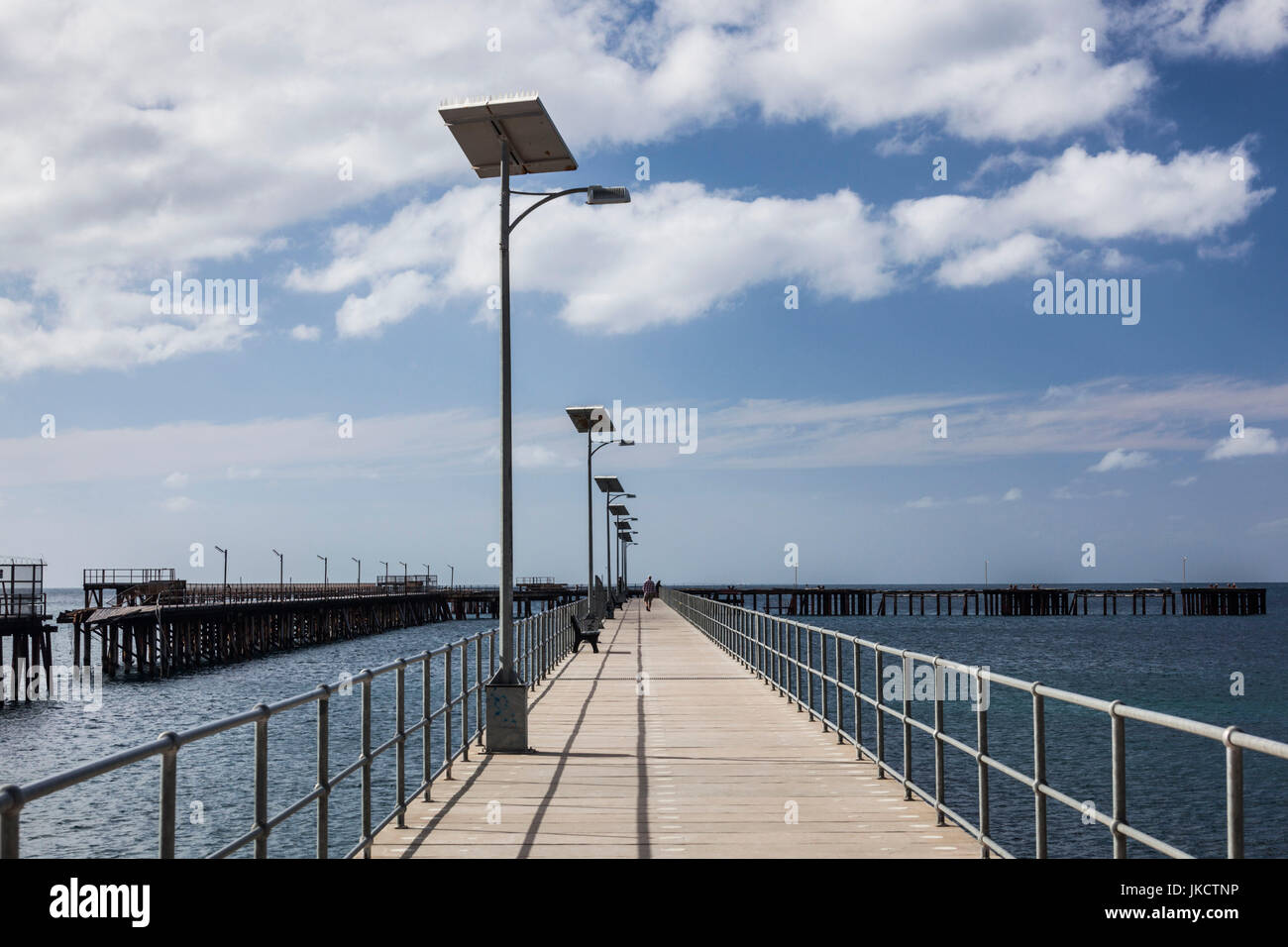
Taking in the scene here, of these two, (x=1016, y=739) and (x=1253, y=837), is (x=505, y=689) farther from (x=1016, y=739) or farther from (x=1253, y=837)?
(x=1016, y=739)

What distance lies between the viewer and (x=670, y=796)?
9.33 metres

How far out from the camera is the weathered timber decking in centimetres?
759

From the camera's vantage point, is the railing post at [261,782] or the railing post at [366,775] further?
the railing post at [366,775]

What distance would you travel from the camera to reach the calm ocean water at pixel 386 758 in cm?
1895

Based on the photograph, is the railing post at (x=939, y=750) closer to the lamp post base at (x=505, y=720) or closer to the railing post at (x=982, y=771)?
the railing post at (x=982, y=771)

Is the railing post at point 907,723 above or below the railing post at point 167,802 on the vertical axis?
below

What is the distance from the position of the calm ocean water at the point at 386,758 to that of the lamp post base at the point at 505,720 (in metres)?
6.54

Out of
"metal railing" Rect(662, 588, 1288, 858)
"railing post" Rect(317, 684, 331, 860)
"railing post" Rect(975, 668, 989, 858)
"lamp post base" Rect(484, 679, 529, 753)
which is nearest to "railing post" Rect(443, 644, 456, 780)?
"lamp post base" Rect(484, 679, 529, 753)

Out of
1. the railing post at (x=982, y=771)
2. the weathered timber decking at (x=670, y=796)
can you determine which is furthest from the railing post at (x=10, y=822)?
the railing post at (x=982, y=771)

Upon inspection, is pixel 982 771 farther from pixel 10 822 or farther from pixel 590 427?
pixel 590 427

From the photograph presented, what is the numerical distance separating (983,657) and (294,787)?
50.0 m

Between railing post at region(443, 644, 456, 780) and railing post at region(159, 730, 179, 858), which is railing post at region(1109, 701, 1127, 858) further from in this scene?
railing post at region(443, 644, 456, 780)
